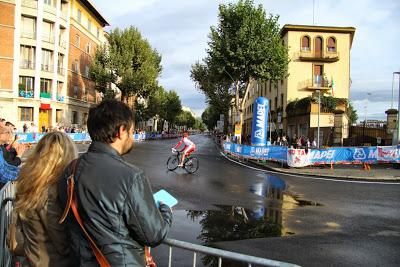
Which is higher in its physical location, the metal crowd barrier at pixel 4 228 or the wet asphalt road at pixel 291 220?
the metal crowd barrier at pixel 4 228

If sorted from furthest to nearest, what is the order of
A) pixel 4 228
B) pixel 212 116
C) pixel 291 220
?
pixel 212 116, pixel 291 220, pixel 4 228

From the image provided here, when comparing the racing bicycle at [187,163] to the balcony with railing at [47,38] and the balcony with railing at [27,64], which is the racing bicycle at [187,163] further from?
the balcony with railing at [47,38]

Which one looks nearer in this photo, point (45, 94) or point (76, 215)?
point (76, 215)

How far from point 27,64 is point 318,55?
3132 centimetres

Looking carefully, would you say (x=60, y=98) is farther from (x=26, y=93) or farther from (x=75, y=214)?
(x=75, y=214)

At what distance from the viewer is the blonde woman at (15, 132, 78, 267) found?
2.44m

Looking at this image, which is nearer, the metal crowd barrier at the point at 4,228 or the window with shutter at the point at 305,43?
the metal crowd barrier at the point at 4,228

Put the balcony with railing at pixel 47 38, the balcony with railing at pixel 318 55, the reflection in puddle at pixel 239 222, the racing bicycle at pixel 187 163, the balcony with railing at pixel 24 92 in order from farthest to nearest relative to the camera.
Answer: the balcony with railing at pixel 318 55, the balcony with railing at pixel 47 38, the balcony with railing at pixel 24 92, the racing bicycle at pixel 187 163, the reflection in puddle at pixel 239 222

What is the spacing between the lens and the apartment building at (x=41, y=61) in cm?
3897

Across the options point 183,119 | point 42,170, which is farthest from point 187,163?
point 183,119

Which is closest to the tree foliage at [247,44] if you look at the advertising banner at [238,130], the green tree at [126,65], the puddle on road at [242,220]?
the advertising banner at [238,130]

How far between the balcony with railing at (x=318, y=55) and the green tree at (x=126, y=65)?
18756mm

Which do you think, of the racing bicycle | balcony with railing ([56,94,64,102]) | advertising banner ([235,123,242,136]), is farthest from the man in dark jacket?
balcony with railing ([56,94,64,102])

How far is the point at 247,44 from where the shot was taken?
1242 inches
